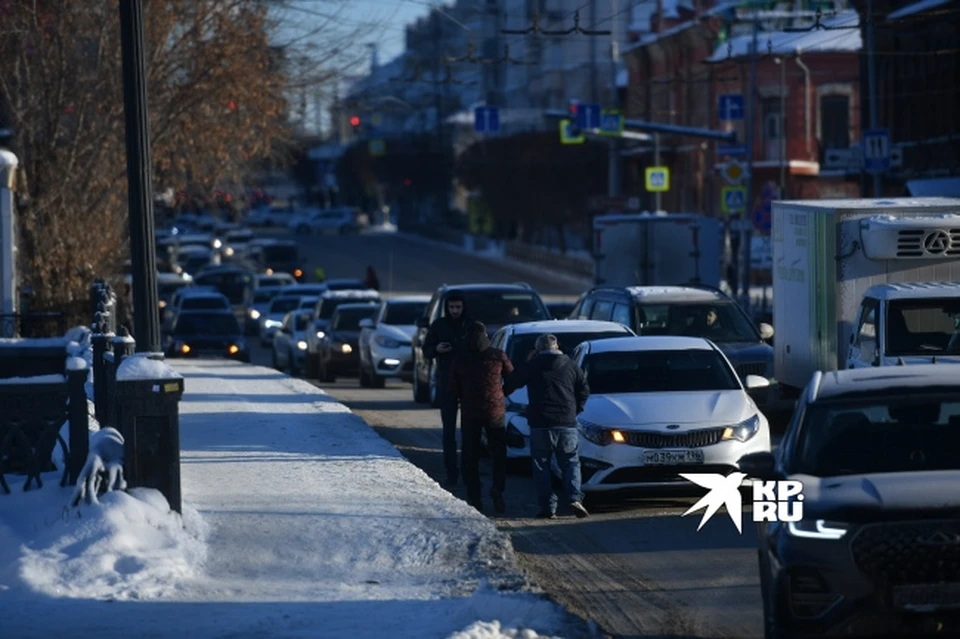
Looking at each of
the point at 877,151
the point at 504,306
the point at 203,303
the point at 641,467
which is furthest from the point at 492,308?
the point at 203,303

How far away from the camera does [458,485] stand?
55.7ft

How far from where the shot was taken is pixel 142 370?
12.0m

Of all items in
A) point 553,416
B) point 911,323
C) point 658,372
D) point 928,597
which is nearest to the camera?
point 928,597

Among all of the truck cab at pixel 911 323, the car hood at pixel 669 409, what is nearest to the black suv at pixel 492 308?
the truck cab at pixel 911 323

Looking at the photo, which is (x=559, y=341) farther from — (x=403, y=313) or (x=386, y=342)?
(x=403, y=313)

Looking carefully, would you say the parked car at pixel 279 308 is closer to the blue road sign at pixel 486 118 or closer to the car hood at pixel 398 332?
the blue road sign at pixel 486 118

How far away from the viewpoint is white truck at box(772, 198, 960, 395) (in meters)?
17.2

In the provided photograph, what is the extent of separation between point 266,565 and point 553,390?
144 inches

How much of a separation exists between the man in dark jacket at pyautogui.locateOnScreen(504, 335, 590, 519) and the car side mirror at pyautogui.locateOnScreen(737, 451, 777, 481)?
16.4 ft

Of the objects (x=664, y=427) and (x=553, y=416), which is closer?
(x=553, y=416)

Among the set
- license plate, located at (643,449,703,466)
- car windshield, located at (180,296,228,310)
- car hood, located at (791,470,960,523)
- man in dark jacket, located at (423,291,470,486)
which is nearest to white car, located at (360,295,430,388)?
man in dark jacket, located at (423,291,470,486)

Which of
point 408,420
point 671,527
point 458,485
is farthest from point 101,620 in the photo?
point 408,420

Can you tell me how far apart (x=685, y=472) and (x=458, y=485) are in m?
2.90

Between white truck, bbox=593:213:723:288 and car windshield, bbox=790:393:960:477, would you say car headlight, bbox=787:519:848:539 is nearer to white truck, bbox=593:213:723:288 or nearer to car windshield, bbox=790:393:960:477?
car windshield, bbox=790:393:960:477
